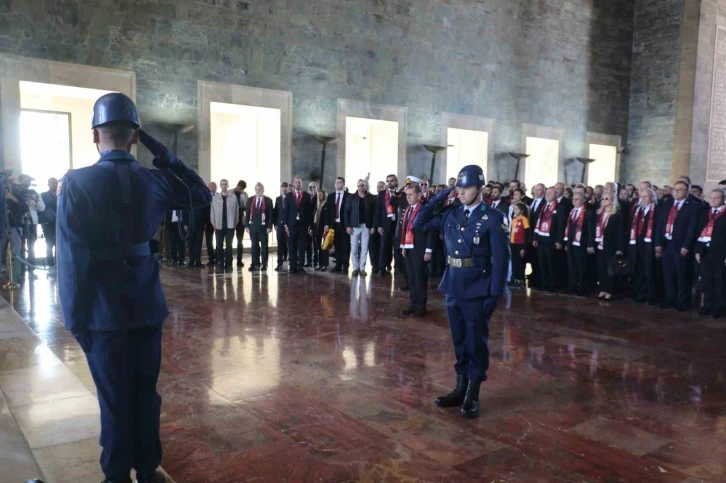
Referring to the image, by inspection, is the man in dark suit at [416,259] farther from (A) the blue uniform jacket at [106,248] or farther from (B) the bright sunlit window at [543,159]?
(B) the bright sunlit window at [543,159]

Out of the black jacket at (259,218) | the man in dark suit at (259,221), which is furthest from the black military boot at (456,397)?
the black jacket at (259,218)

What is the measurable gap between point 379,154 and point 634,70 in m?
11.6

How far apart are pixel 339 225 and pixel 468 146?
9316 mm

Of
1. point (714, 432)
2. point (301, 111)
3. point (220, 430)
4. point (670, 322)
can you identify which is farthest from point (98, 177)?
point (301, 111)

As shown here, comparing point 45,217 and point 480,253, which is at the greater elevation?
point 480,253

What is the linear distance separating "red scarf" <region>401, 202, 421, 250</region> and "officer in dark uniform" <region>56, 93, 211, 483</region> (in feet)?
15.7

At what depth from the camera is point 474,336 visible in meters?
4.16

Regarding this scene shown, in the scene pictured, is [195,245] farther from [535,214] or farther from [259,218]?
[535,214]

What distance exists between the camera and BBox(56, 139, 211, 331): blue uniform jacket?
2477 mm

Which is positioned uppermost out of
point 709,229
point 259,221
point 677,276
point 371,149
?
point 371,149

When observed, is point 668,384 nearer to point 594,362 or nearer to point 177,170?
point 594,362

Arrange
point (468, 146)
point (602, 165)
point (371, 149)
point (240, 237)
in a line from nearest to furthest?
point (240, 237) → point (371, 149) → point (468, 146) → point (602, 165)

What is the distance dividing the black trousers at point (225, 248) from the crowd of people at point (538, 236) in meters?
0.02

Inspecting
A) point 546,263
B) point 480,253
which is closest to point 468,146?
point 546,263
